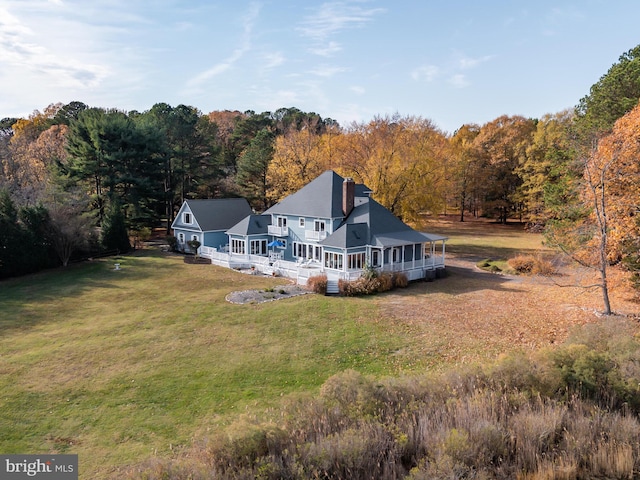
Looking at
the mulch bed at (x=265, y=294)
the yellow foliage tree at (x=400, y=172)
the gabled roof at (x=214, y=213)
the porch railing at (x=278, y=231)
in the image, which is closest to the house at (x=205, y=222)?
the gabled roof at (x=214, y=213)

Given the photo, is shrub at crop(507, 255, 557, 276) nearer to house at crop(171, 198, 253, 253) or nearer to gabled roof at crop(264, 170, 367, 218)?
gabled roof at crop(264, 170, 367, 218)

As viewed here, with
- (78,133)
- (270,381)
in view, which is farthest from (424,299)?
(78,133)

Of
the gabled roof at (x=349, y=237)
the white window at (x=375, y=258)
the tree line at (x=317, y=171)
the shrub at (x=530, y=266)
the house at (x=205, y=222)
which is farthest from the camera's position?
the house at (x=205, y=222)

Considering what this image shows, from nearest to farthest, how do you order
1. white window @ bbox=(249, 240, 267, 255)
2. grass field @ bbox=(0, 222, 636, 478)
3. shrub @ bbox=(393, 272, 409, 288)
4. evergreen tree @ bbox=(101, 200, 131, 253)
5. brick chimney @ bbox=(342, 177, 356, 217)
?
grass field @ bbox=(0, 222, 636, 478)
shrub @ bbox=(393, 272, 409, 288)
brick chimney @ bbox=(342, 177, 356, 217)
white window @ bbox=(249, 240, 267, 255)
evergreen tree @ bbox=(101, 200, 131, 253)

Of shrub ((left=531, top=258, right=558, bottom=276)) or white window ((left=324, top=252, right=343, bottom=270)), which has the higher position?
white window ((left=324, top=252, right=343, bottom=270))

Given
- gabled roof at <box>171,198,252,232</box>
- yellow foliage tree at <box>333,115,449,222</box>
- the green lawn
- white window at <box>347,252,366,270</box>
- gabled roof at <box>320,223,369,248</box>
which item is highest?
yellow foliage tree at <box>333,115,449,222</box>

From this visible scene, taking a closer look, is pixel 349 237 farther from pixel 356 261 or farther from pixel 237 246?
pixel 237 246

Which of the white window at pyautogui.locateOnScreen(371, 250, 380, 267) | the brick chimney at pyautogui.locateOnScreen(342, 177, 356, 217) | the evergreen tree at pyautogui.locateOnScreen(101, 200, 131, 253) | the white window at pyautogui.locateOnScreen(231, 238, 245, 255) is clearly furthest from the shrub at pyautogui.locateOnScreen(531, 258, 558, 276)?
the evergreen tree at pyautogui.locateOnScreen(101, 200, 131, 253)

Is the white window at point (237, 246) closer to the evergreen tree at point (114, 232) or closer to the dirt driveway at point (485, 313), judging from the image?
the evergreen tree at point (114, 232)
